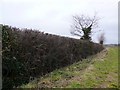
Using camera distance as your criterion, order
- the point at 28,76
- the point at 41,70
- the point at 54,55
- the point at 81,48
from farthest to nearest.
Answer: the point at 81,48 → the point at 54,55 → the point at 41,70 → the point at 28,76

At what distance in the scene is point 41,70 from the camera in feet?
48.6

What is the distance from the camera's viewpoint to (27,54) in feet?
42.5

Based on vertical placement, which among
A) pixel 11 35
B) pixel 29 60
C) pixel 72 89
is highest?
pixel 11 35

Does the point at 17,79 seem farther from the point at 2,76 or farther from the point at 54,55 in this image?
the point at 54,55

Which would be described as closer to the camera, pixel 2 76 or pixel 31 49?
pixel 2 76

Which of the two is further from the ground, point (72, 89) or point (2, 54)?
point (2, 54)

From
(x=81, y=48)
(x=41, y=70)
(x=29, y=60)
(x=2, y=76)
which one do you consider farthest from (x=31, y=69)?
(x=81, y=48)

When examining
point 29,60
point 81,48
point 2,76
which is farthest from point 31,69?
point 81,48

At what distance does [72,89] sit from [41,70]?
13.4 ft

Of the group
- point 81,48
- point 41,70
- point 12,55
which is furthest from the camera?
point 81,48

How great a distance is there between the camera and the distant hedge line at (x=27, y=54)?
440 inches

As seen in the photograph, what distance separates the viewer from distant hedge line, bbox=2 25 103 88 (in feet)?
36.7

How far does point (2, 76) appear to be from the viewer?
1070 centimetres

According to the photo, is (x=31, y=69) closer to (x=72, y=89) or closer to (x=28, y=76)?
(x=28, y=76)
